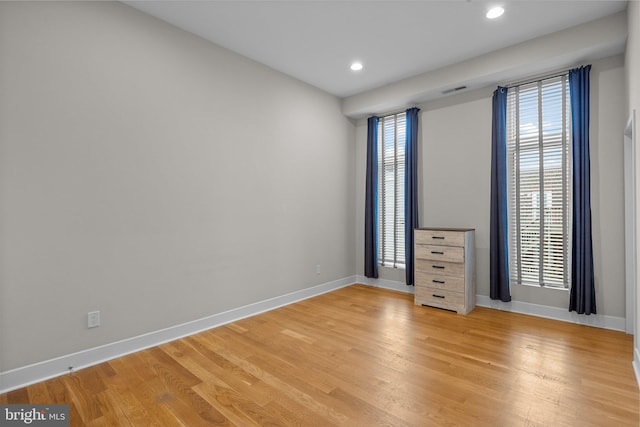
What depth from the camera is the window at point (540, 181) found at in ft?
11.1

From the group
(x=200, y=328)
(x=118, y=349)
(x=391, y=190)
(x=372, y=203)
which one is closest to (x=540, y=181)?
(x=391, y=190)

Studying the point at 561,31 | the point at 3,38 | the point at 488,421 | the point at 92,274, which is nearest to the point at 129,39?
the point at 3,38

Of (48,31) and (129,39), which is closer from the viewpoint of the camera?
(48,31)

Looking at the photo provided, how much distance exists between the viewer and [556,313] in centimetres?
340

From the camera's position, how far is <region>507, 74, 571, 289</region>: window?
11.1 feet

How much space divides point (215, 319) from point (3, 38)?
278 centimetres

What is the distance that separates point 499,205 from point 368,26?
2.49 meters

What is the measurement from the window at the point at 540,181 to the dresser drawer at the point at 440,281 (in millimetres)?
659

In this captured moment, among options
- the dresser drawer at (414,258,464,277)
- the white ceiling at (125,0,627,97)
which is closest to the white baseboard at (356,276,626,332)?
the dresser drawer at (414,258,464,277)

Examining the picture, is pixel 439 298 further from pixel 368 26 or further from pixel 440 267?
pixel 368 26

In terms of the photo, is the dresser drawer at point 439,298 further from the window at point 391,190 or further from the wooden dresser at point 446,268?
the window at point 391,190

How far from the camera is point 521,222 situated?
12.0ft

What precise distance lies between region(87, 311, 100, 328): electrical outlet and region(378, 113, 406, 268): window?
3.71 m

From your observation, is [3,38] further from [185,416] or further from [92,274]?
[185,416]
